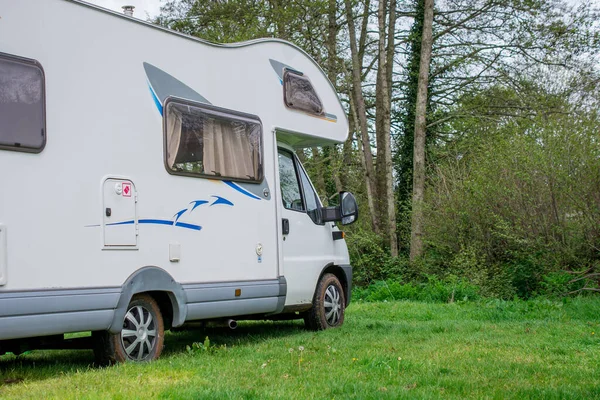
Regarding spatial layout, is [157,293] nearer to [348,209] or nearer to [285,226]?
[285,226]

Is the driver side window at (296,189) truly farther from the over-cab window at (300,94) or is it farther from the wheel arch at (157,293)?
the wheel arch at (157,293)

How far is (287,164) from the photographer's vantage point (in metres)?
8.96

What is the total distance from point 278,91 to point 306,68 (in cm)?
77

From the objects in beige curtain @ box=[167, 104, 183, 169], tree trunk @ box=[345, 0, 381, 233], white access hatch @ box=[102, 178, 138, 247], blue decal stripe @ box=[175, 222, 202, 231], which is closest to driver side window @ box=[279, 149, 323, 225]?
blue decal stripe @ box=[175, 222, 202, 231]

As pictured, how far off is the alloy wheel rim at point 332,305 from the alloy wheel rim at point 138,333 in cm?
298

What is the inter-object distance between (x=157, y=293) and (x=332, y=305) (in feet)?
10.1

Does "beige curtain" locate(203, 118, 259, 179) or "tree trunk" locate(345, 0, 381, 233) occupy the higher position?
"tree trunk" locate(345, 0, 381, 233)

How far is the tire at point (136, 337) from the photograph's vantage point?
20.9 feet

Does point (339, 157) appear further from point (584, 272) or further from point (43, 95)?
point (43, 95)

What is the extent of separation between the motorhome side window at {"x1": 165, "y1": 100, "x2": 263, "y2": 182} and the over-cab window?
2.42 ft

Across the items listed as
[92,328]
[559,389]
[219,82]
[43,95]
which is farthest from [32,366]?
[559,389]

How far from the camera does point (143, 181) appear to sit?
21.7ft

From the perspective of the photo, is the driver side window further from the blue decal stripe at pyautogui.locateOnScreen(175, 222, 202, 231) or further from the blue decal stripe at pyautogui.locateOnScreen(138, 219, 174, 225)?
the blue decal stripe at pyautogui.locateOnScreen(138, 219, 174, 225)

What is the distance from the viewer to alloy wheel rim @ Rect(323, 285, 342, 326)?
939 cm
